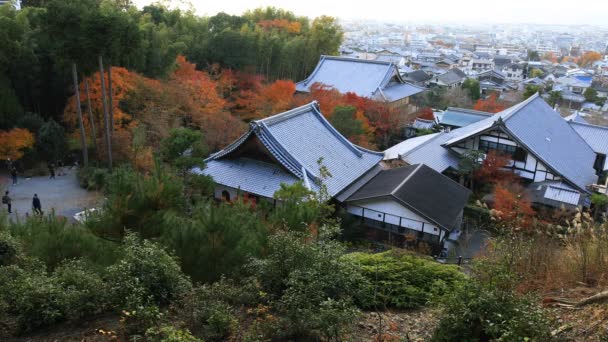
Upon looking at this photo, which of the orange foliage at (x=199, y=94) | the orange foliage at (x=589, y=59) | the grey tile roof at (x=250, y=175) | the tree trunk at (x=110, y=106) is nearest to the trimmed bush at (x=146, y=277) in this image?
the grey tile roof at (x=250, y=175)

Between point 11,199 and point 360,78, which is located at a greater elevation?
point 360,78

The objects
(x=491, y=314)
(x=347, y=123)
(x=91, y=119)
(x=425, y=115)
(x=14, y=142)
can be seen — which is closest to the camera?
(x=491, y=314)

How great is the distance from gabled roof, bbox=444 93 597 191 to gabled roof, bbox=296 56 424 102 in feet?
34.8

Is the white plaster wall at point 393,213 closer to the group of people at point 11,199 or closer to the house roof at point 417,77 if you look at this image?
the group of people at point 11,199

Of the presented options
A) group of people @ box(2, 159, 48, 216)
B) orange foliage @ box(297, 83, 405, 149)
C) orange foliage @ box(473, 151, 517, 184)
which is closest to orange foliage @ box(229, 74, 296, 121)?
orange foliage @ box(297, 83, 405, 149)

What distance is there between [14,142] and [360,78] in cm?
2429

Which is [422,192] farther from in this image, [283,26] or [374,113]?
[283,26]

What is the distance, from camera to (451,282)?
7.91m

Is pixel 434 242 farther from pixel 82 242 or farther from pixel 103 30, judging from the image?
pixel 103 30

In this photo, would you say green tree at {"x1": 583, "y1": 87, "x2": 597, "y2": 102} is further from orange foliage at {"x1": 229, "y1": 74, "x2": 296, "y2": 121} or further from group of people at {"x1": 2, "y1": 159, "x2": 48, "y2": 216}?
group of people at {"x1": 2, "y1": 159, "x2": 48, "y2": 216}

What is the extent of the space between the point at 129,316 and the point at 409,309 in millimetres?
4234

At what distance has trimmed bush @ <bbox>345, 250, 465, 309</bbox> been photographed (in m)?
7.32

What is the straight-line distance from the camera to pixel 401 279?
7871 mm

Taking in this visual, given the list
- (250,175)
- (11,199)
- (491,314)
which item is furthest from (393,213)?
(11,199)
